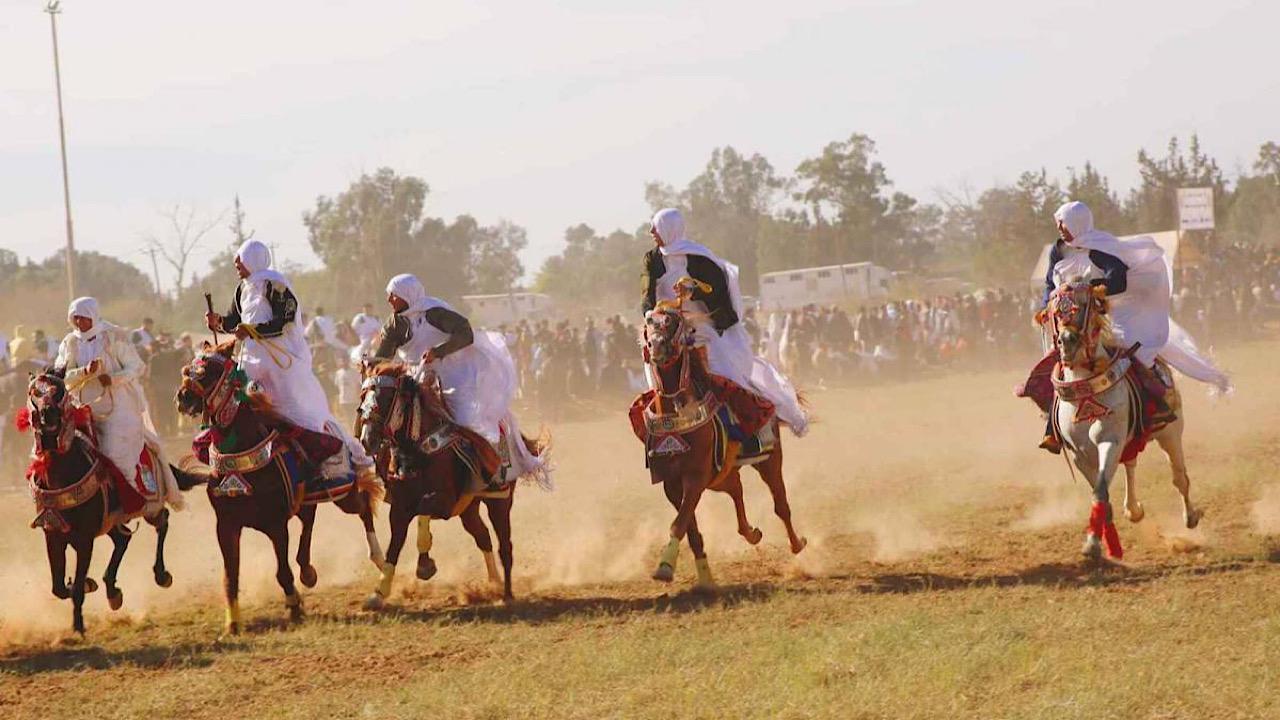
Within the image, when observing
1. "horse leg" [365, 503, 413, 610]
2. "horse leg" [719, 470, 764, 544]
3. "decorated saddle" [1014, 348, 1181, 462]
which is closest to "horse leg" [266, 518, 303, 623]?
"horse leg" [365, 503, 413, 610]

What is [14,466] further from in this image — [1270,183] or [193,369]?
[1270,183]

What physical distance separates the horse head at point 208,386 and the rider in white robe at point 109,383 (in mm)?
1206

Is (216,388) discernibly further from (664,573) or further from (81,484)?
(664,573)

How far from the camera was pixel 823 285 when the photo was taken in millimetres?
85500

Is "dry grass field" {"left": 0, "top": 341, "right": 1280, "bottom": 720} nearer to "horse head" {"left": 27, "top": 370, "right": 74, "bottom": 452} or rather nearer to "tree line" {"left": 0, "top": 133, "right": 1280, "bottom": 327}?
"horse head" {"left": 27, "top": 370, "right": 74, "bottom": 452}

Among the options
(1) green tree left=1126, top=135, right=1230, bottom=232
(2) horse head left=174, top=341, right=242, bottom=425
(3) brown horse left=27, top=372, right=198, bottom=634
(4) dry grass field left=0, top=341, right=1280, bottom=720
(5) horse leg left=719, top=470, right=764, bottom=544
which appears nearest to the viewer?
(4) dry grass field left=0, top=341, right=1280, bottom=720

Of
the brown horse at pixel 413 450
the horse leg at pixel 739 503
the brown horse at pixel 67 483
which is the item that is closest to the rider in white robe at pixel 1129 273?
the horse leg at pixel 739 503

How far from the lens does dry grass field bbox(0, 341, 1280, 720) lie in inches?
332

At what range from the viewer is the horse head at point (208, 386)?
1137cm

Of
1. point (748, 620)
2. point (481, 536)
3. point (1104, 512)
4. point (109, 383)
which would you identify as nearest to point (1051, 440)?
point (1104, 512)

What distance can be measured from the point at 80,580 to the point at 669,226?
5.53m

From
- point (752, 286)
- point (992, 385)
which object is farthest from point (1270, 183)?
point (992, 385)

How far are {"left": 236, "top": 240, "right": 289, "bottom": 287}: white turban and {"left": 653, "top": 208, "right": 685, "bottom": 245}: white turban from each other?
10.2 ft

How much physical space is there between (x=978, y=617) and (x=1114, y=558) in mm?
2750
